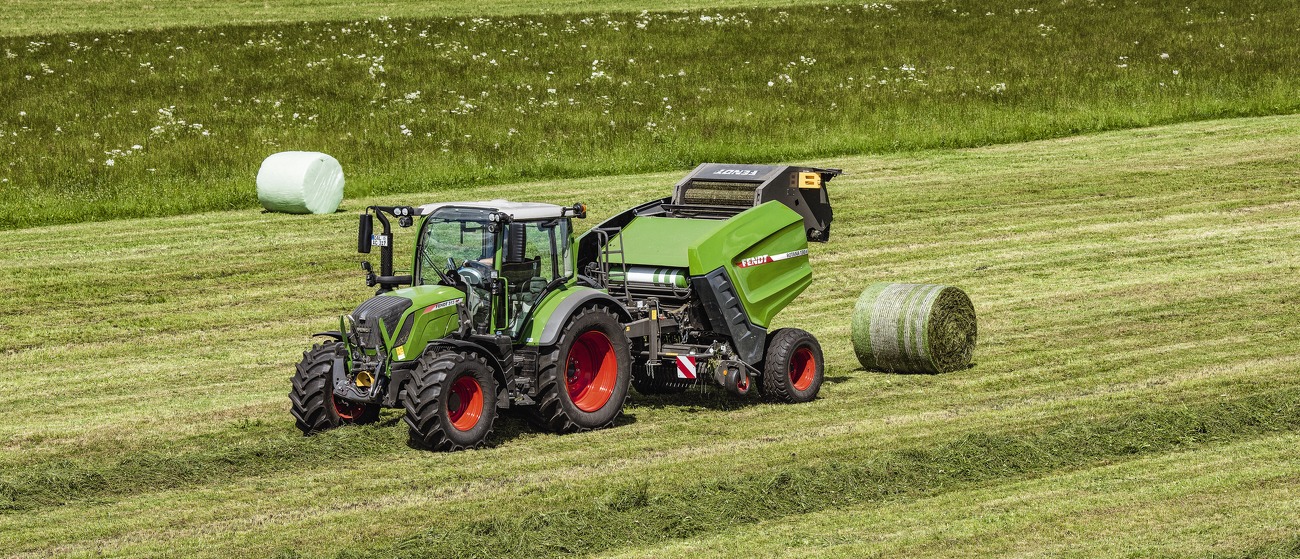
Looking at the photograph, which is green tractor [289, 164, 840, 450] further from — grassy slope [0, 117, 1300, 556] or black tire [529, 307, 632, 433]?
grassy slope [0, 117, 1300, 556]

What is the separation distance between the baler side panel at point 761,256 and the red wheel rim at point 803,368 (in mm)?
391

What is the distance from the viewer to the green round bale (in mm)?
13469

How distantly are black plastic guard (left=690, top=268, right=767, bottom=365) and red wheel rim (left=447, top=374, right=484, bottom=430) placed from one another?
88.1 inches

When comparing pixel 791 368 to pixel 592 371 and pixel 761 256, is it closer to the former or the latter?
pixel 761 256

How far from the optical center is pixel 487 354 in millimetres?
10977

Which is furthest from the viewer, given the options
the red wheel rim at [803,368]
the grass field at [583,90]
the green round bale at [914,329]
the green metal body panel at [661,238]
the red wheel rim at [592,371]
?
the grass field at [583,90]

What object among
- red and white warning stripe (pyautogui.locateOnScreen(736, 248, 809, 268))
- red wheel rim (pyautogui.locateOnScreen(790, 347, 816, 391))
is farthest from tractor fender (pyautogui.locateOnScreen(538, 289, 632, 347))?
red wheel rim (pyautogui.locateOnScreen(790, 347, 816, 391))

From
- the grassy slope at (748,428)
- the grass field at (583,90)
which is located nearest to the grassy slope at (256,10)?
the grass field at (583,90)

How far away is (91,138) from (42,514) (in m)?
17.1

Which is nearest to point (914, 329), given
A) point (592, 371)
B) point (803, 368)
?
point (803, 368)

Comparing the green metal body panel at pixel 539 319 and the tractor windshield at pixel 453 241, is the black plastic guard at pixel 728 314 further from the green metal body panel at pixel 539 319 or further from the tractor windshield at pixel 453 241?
the tractor windshield at pixel 453 241

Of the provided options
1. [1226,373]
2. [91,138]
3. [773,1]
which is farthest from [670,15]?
[1226,373]

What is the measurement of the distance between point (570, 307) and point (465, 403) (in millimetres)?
1046

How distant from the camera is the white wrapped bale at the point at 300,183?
2206cm
